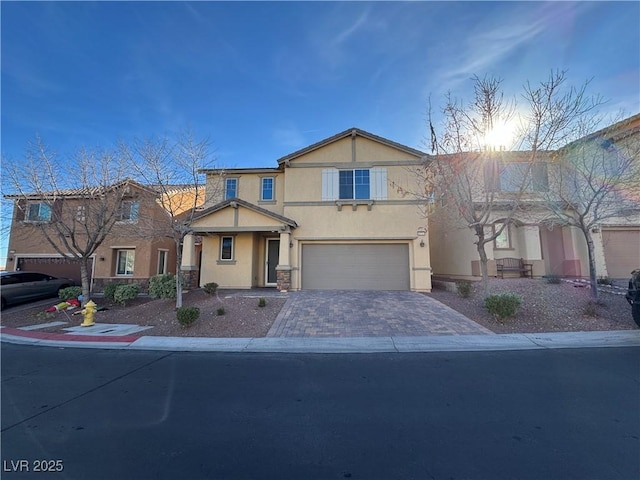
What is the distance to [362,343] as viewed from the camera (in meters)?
7.78

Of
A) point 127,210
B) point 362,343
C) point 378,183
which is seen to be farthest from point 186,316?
point 378,183

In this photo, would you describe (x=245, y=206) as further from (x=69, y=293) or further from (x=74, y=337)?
(x=69, y=293)

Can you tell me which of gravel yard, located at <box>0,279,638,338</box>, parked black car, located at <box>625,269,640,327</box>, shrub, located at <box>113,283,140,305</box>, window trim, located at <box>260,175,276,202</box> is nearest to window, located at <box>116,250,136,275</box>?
gravel yard, located at <box>0,279,638,338</box>

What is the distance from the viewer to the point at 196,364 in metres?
6.38

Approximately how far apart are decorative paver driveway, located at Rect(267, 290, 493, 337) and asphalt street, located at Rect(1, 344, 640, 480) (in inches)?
90.9

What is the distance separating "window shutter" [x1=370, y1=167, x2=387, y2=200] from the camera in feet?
51.4

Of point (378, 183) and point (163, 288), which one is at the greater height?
point (378, 183)

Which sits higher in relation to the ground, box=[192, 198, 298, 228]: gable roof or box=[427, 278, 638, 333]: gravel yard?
box=[192, 198, 298, 228]: gable roof

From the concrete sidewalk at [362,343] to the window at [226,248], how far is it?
7662 mm

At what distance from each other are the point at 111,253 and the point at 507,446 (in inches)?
813

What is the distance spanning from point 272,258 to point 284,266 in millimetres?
2434

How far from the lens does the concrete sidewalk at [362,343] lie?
7375 millimetres

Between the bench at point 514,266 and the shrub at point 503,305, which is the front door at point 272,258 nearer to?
the shrub at point 503,305

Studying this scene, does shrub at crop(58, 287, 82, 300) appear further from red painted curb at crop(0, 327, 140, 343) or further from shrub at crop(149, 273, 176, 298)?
shrub at crop(149, 273, 176, 298)
